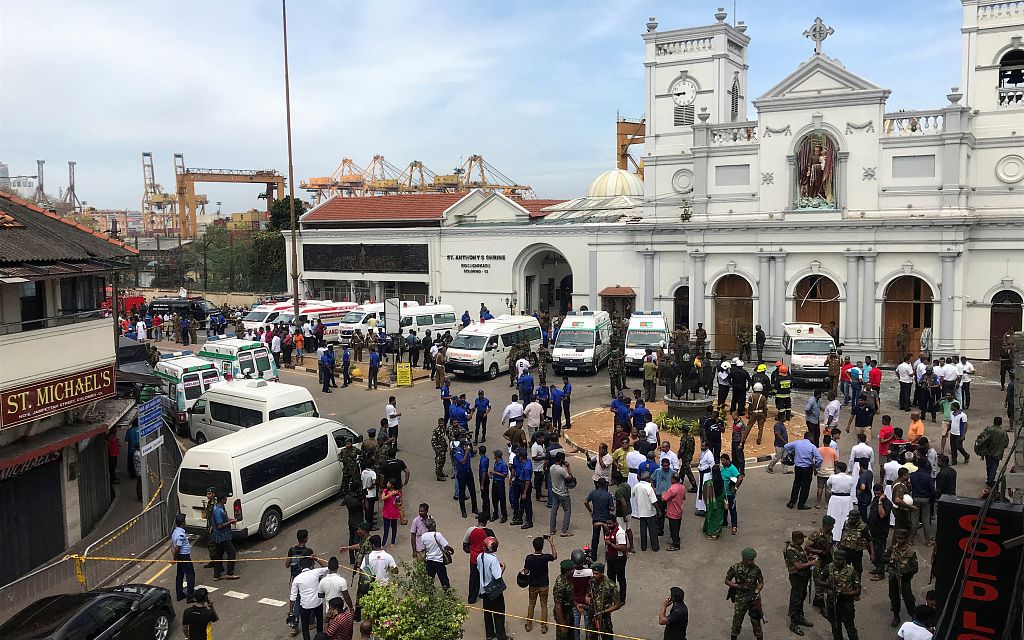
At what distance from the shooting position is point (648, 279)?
36781 mm

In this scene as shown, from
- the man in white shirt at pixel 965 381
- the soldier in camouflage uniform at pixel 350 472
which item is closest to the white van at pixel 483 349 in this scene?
the soldier in camouflage uniform at pixel 350 472

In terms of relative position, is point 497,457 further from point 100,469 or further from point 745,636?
point 100,469

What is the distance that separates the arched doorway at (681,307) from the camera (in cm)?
3631

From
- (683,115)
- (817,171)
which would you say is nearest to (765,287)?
(817,171)

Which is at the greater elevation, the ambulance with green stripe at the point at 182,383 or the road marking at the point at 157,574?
the ambulance with green stripe at the point at 182,383

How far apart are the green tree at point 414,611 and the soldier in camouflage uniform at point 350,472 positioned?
5867 millimetres

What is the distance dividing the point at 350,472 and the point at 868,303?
2351 cm

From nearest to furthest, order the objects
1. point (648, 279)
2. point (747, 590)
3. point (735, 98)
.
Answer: point (747, 590)
point (648, 279)
point (735, 98)

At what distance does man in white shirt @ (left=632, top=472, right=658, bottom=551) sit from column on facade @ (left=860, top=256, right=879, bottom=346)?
68.6ft

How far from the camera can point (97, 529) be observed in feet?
55.3

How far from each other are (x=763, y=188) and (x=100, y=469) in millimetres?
26325

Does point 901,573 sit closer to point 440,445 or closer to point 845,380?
point 440,445

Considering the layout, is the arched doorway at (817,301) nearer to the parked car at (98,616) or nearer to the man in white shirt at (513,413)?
the man in white shirt at (513,413)

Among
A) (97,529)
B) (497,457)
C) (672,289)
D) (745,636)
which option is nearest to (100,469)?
(97,529)
